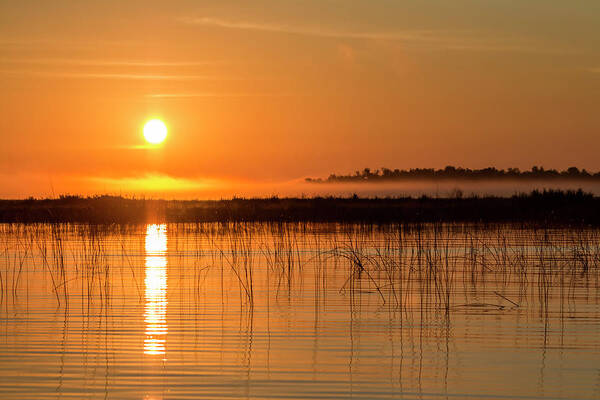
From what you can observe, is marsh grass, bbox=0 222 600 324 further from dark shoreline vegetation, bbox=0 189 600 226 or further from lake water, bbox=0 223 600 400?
dark shoreline vegetation, bbox=0 189 600 226

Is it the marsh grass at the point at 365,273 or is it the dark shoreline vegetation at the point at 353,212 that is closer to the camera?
the marsh grass at the point at 365,273

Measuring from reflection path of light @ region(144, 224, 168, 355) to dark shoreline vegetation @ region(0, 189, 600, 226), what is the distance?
1441cm

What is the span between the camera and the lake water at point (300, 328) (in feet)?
25.4

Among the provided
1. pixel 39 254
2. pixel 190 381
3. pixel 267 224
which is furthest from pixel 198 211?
pixel 190 381

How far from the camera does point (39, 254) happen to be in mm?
20031

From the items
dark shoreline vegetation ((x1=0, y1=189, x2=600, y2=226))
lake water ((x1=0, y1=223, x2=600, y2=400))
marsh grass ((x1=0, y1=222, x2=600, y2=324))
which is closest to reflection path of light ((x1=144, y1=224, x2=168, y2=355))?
lake water ((x1=0, y1=223, x2=600, y2=400))

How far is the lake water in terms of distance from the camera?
25.4 feet

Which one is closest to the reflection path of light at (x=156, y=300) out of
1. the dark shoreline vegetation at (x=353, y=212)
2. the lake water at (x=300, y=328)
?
the lake water at (x=300, y=328)

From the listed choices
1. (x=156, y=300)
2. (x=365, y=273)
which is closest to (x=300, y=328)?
(x=156, y=300)

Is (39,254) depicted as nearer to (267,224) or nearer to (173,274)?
(173,274)

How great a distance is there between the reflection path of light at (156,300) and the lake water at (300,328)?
0.10 feet

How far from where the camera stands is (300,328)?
34.7 ft

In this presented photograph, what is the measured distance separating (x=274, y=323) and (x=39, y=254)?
35.3ft

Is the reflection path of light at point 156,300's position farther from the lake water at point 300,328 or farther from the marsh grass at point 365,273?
the marsh grass at point 365,273
